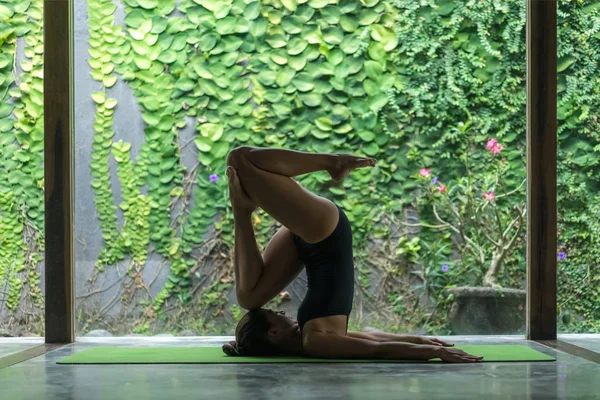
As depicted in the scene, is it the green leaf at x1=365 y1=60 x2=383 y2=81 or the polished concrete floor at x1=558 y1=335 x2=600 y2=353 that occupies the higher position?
the green leaf at x1=365 y1=60 x2=383 y2=81

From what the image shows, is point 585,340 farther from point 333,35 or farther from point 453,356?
point 333,35

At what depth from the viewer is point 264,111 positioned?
5.11 m

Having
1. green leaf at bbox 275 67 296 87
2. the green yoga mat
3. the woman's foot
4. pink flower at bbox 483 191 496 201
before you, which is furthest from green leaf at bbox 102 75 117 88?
pink flower at bbox 483 191 496 201

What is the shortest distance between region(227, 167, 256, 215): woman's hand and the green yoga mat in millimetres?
659

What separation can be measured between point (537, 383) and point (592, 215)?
2.10 m

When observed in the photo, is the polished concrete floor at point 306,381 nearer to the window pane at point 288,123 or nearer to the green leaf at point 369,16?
the window pane at point 288,123

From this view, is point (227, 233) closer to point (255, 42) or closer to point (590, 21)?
point (255, 42)

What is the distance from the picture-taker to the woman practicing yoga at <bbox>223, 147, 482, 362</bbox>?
3814mm

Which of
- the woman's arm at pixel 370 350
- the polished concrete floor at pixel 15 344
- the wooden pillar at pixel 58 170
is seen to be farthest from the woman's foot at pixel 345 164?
the polished concrete floor at pixel 15 344

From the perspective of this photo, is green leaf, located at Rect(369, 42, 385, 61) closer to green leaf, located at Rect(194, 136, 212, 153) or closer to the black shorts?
green leaf, located at Rect(194, 136, 212, 153)

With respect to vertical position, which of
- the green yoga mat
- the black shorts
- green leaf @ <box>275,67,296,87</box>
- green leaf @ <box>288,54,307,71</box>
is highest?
green leaf @ <box>288,54,307,71</box>

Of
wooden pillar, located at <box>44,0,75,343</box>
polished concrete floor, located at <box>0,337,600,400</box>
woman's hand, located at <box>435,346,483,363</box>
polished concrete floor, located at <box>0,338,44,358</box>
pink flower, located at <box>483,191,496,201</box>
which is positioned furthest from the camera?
pink flower, located at <box>483,191,496,201</box>

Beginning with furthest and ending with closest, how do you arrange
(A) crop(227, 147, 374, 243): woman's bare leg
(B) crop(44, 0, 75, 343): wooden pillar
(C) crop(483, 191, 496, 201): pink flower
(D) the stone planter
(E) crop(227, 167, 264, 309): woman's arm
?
(C) crop(483, 191, 496, 201): pink flower < (D) the stone planter < (B) crop(44, 0, 75, 343): wooden pillar < (E) crop(227, 167, 264, 309): woman's arm < (A) crop(227, 147, 374, 243): woman's bare leg

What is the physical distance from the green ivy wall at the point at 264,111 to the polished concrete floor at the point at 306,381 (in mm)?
1248
